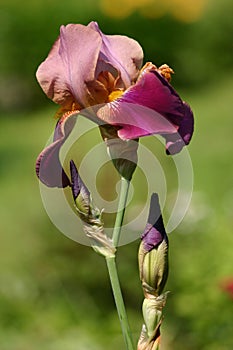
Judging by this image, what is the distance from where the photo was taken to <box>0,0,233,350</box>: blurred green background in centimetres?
208

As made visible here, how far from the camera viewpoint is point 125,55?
734 millimetres

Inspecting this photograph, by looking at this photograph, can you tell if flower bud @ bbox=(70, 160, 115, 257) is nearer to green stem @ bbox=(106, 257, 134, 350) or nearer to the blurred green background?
green stem @ bbox=(106, 257, 134, 350)

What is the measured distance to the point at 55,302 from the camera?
2.38 m

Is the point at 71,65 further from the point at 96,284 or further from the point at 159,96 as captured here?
the point at 96,284

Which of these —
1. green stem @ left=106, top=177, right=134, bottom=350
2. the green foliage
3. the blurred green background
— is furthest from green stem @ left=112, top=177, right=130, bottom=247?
the green foliage

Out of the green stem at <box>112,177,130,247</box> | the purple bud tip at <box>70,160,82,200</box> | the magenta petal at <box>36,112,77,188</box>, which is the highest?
the magenta petal at <box>36,112,77,188</box>

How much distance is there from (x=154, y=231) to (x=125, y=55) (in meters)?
0.16

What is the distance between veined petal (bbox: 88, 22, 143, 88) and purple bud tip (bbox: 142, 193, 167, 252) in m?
0.12

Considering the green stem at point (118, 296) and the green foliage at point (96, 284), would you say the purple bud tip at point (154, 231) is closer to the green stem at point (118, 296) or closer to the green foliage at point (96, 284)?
the green stem at point (118, 296)

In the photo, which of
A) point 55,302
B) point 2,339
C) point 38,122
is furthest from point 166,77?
point 38,122

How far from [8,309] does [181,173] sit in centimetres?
165

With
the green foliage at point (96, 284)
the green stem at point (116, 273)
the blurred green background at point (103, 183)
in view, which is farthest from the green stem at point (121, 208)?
the green foliage at point (96, 284)

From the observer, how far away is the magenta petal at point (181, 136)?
0.68 meters

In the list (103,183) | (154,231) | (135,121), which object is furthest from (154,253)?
(103,183)
